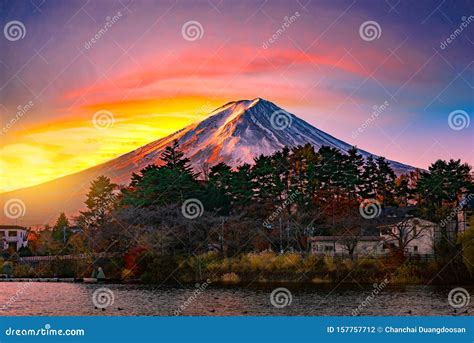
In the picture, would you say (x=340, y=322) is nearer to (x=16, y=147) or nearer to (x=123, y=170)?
(x=16, y=147)

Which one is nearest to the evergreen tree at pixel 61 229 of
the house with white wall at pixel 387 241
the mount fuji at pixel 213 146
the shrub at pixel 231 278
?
the mount fuji at pixel 213 146

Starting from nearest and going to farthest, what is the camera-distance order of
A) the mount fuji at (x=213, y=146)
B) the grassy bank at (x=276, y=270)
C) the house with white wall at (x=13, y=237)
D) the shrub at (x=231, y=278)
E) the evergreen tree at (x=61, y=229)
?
the grassy bank at (x=276, y=270) < the shrub at (x=231, y=278) < the evergreen tree at (x=61, y=229) < the house with white wall at (x=13, y=237) < the mount fuji at (x=213, y=146)

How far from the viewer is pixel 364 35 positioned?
11.9 meters

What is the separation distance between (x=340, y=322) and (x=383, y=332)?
490 mm

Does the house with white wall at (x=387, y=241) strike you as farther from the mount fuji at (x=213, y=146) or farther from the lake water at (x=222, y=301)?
the mount fuji at (x=213, y=146)

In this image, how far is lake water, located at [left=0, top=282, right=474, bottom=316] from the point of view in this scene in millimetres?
10867

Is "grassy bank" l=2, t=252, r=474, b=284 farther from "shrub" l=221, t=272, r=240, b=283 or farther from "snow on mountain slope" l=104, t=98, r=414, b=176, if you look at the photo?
"snow on mountain slope" l=104, t=98, r=414, b=176

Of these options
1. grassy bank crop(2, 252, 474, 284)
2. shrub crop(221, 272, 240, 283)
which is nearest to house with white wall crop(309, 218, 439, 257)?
grassy bank crop(2, 252, 474, 284)

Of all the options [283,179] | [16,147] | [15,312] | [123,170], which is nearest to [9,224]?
[123,170]

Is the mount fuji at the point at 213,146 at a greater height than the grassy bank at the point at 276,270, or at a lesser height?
greater

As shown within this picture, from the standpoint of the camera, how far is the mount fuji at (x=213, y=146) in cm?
2569

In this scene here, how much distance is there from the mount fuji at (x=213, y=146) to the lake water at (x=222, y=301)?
9.56 metres

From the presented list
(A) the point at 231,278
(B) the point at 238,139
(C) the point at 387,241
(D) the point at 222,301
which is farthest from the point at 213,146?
(D) the point at 222,301

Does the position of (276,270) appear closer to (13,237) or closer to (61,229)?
(61,229)
